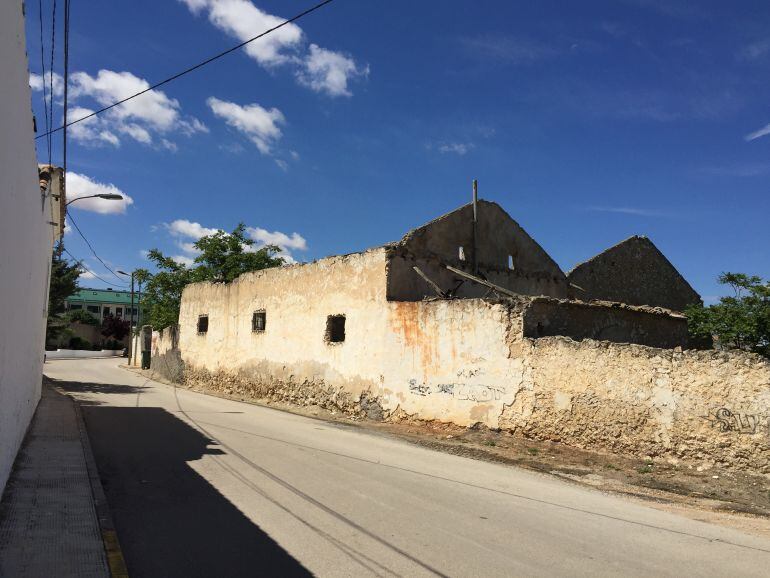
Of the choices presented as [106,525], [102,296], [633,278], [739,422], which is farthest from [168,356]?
[102,296]

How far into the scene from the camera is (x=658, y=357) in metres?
9.59

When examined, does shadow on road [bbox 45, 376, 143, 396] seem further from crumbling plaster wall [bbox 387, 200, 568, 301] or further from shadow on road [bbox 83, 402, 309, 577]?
crumbling plaster wall [bbox 387, 200, 568, 301]

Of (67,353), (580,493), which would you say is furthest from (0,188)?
(67,353)

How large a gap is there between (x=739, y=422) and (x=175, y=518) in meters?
7.77

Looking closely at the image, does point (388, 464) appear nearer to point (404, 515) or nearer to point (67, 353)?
point (404, 515)

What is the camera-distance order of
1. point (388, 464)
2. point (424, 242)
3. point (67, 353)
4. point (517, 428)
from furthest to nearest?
point (67, 353) → point (424, 242) → point (517, 428) → point (388, 464)

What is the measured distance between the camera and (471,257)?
1833 centimetres

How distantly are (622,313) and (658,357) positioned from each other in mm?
4517

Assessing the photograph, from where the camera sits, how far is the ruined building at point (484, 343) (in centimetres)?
945

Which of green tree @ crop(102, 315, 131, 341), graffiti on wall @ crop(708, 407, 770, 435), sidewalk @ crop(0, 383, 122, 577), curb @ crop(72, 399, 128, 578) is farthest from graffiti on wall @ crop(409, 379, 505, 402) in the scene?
green tree @ crop(102, 315, 131, 341)

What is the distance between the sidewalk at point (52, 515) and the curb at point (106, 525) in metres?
0.02

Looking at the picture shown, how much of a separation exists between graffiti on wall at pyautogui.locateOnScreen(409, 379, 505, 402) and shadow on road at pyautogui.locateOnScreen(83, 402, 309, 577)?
5.61m

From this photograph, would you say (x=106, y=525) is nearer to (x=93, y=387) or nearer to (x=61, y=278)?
(x=93, y=387)

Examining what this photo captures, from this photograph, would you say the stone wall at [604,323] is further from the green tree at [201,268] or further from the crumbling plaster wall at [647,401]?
the green tree at [201,268]
